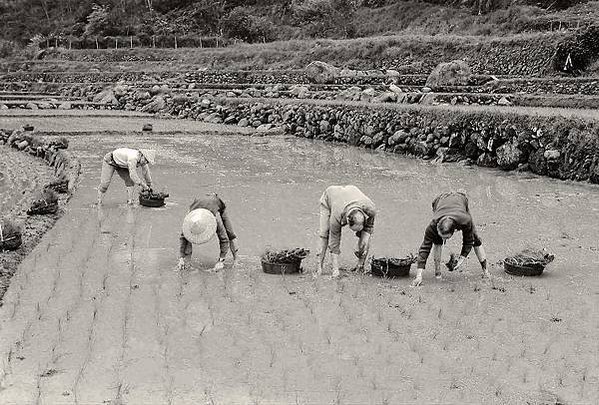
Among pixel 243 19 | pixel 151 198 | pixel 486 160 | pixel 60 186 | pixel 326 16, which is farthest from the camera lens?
pixel 243 19

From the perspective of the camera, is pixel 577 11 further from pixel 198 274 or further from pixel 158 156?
pixel 198 274

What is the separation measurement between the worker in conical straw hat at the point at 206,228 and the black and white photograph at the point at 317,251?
26mm

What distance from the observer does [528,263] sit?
7.60 meters

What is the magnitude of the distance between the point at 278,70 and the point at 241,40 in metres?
16.4

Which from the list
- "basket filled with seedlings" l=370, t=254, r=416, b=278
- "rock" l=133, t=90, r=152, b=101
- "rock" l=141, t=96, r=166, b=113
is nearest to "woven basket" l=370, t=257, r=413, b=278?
"basket filled with seedlings" l=370, t=254, r=416, b=278

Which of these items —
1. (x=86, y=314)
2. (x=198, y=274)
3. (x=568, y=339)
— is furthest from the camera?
(x=198, y=274)

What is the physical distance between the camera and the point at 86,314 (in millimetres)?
6430

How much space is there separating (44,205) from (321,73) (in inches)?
898

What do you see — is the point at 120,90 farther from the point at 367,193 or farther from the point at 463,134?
the point at 367,193

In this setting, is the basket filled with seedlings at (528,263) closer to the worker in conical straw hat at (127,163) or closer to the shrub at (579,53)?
the worker in conical straw hat at (127,163)

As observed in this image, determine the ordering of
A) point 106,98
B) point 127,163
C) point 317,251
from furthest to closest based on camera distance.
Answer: point 106,98 → point 127,163 → point 317,251

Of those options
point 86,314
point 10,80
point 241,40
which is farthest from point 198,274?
point 241,40

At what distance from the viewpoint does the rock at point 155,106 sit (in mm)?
31453

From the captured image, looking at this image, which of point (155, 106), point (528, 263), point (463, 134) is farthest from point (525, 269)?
point (155, 106)
